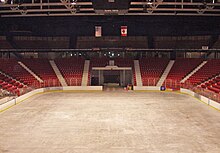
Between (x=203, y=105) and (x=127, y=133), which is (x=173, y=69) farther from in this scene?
(x=127, y=133)

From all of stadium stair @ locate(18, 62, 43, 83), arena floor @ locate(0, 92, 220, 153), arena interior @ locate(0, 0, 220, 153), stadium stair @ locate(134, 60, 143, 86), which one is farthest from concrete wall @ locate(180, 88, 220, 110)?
stadium stair @ locate(18, 62, 43, 83)

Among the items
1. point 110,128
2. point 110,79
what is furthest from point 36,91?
point 110,128

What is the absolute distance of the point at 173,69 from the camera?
34.9 meters

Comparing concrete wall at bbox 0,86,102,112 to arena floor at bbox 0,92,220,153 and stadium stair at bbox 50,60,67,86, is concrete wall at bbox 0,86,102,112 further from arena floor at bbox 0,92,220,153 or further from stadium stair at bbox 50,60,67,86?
stadium stair at bbox 50,60,67,86

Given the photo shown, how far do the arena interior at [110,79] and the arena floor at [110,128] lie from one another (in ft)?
0.19

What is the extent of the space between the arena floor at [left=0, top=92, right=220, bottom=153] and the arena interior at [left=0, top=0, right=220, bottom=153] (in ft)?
0.19

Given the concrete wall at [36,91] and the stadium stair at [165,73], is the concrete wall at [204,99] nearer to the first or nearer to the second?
the stadium stair at [165,73]

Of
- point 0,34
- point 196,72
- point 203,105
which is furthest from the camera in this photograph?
point 0,34

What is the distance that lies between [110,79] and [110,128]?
25797mm

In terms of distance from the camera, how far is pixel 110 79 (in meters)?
39.1

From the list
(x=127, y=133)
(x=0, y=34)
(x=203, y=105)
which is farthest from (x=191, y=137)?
(x=0, y=34)

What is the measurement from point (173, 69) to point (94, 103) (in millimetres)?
18523

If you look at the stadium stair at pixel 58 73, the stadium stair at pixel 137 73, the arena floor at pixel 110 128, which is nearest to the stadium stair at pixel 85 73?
the stadium stair at pixel 58 73

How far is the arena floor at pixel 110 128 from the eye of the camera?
10422 mm
